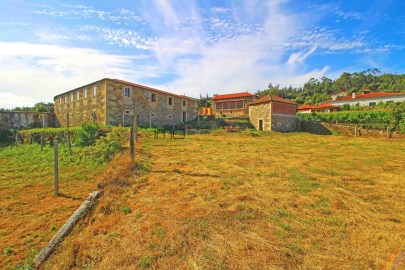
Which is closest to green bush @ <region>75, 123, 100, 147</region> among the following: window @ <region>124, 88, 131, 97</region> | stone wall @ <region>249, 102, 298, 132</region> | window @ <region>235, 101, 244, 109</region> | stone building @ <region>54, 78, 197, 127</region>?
stone building @ <region>54, 78, 197, 127</region>

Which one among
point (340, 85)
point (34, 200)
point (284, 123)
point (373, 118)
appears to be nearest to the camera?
point (34, 200)

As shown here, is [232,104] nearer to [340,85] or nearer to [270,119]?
[270,119]

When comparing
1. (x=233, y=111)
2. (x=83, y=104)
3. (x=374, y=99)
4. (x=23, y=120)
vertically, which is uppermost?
(x=374, y=99)

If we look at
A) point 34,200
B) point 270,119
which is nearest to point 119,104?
point 34,200

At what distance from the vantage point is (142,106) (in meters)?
26.5

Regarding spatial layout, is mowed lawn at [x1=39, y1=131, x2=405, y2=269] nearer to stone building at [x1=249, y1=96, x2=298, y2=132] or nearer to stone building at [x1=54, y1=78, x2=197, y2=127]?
stone building at [x1=54, y1=78, x2=197, y2=127]

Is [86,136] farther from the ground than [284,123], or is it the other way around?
[284,123]

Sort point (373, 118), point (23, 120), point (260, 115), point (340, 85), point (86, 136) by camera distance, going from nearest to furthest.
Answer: point (86, 136)
point (373, 118)
point (23, 120)
point (260, 115)
point (340, 85)

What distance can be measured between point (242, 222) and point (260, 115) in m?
26.7

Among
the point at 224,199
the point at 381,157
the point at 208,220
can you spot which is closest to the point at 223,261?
the point at 208,220

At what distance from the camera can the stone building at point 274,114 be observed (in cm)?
2889

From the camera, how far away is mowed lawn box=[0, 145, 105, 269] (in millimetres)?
5453

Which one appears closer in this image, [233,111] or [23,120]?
[23,120]

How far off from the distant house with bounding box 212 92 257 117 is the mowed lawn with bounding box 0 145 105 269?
30.9 metres
